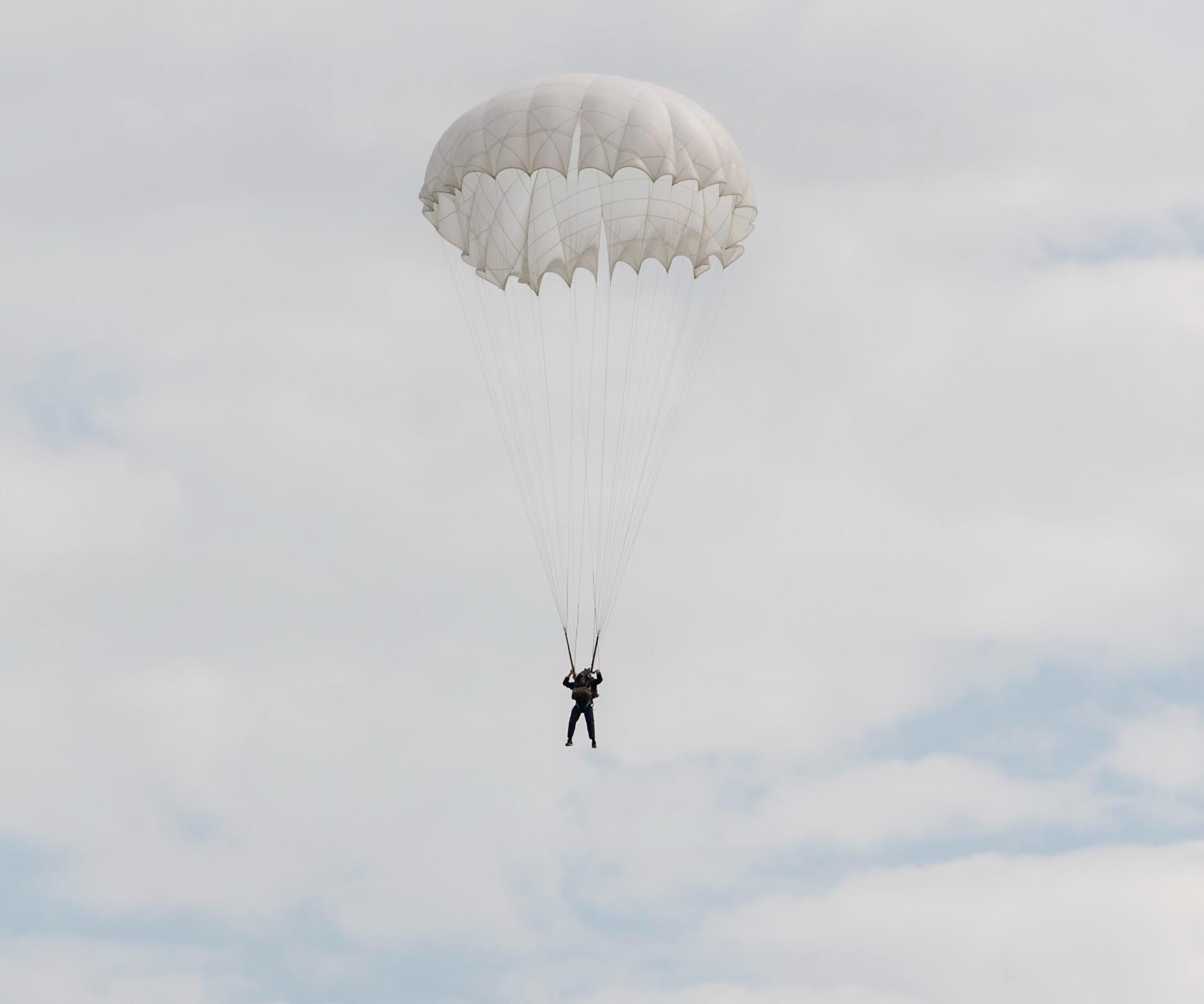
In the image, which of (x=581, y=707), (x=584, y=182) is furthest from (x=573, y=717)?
(x=584, y=182)

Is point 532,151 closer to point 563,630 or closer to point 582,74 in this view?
point 582,74

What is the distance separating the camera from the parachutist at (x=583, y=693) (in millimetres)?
45500

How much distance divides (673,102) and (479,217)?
4.12 m

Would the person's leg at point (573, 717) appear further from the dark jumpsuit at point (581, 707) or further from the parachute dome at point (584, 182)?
the parachute dome at point (584, 182)

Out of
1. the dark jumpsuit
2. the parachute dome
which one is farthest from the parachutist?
the parachute dome

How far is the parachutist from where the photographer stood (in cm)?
4550

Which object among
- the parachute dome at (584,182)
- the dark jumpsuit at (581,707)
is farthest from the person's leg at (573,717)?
the parachute dome at (584,182)

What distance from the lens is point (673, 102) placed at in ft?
154

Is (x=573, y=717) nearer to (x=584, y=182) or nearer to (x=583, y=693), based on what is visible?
(x=583, y=693)

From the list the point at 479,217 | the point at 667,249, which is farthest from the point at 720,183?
the point at 479,217

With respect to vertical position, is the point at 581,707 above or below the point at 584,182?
below

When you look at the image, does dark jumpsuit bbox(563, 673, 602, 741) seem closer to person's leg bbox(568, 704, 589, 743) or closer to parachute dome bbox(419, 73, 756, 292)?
person's leg bbox(568, 704, 589, 743)

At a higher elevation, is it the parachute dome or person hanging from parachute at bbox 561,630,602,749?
the parachute dome

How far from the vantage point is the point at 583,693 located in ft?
149
